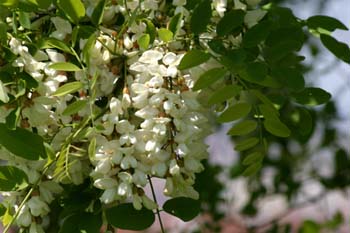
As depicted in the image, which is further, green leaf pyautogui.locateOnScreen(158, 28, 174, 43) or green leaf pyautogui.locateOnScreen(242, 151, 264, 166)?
green leaf pyautogui.locateOnScreen(242, 151, 264, 166)

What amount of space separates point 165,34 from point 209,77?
5 cm

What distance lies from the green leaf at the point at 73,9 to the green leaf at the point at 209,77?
→ 12 centimetres

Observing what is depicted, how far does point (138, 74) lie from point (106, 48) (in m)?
0.04

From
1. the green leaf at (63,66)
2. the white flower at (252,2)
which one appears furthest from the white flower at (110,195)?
the white flower at (252,2)

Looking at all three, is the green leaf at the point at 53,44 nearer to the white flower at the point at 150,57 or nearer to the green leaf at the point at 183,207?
the white flower at the point at 150,57

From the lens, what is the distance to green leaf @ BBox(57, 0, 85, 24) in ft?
2.28

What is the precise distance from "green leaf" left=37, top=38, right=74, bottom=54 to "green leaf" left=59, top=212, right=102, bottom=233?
0.15m

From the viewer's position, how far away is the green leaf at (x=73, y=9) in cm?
69

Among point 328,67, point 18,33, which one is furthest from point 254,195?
point 18,33

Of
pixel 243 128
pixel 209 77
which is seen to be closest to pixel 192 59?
pixel 209 77

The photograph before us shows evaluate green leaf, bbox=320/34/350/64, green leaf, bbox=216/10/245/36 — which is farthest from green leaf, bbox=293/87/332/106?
green leaf, bbox=216/10/245/36

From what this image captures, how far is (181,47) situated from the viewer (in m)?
0.73

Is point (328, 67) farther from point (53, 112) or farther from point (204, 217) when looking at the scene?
point (53, 112)

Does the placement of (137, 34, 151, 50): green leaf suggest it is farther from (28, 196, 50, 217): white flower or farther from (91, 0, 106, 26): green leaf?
(28, 196, 50, 217): white flower
